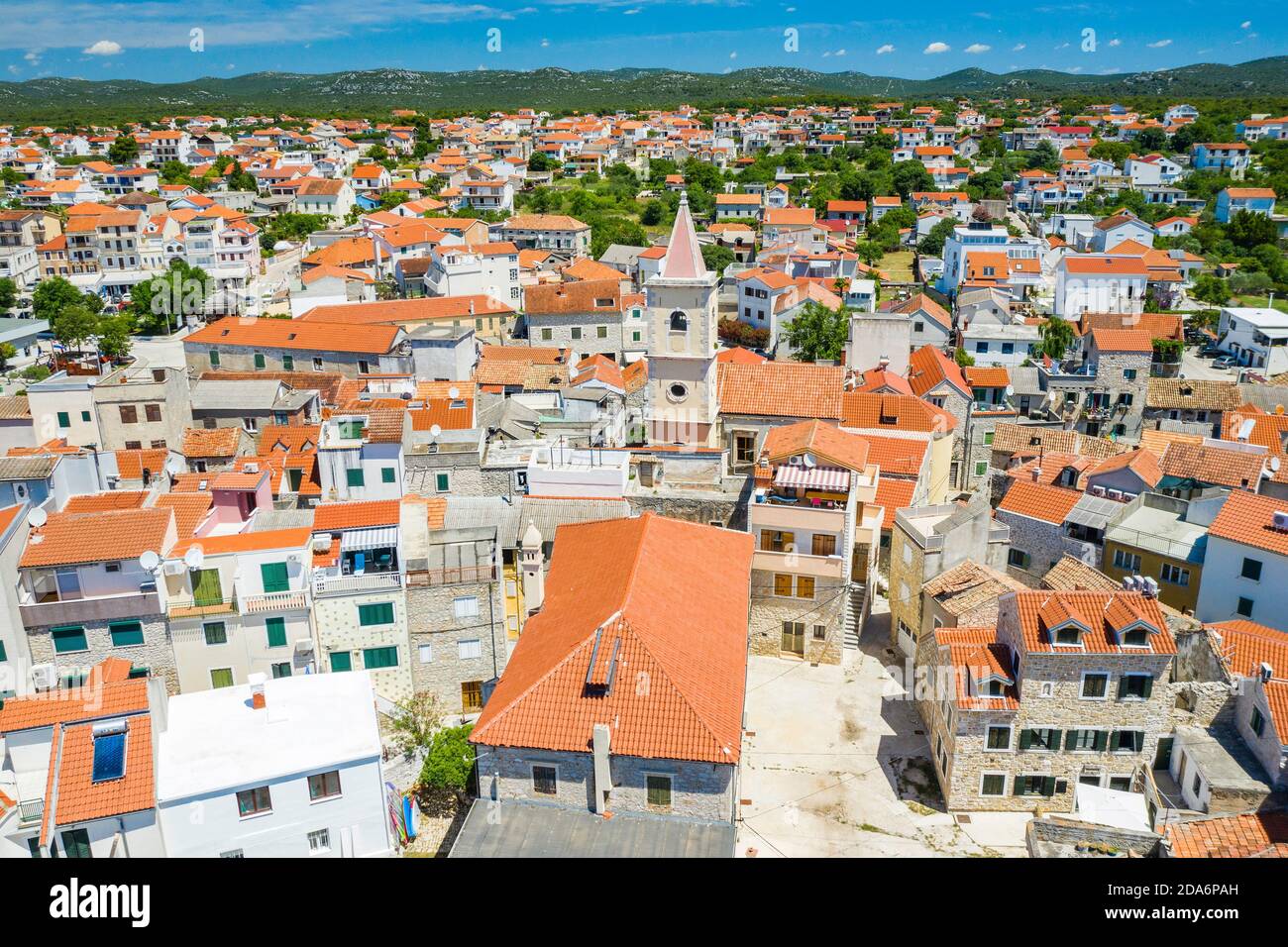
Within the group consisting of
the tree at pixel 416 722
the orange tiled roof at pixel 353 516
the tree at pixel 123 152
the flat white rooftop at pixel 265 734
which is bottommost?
the tree at pixel 416 722

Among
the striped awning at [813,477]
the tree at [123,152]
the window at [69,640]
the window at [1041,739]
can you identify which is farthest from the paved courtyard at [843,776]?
the tree at [123,152]

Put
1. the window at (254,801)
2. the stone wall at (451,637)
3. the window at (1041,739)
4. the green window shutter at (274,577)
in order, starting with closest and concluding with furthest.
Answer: the window at (254,801)
the window at (1041,739)
the green window shutter at (274,577)
the stone wall at (451,637)

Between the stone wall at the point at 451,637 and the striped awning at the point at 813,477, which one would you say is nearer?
the stone wall at the point at 451,637

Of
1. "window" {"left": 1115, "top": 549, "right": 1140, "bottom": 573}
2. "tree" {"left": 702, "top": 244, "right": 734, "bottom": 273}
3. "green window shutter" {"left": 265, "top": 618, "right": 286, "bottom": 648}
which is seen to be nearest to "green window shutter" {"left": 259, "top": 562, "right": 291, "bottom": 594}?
"green window shutter" {"left": 265, "top": 618, "right": 286, "bottom": 648}

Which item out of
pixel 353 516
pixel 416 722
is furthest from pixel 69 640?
pixel 416 722

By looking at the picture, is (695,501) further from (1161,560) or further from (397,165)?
(397,165)

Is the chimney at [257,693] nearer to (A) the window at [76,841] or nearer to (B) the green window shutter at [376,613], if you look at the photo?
(A) the window at [76,841]

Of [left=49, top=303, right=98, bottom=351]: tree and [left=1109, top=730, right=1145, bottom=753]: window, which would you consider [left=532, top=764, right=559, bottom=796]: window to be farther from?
[left=49, top=303, right=98, bottom=351]: tree

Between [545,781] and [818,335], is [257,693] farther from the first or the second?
[818,335]
